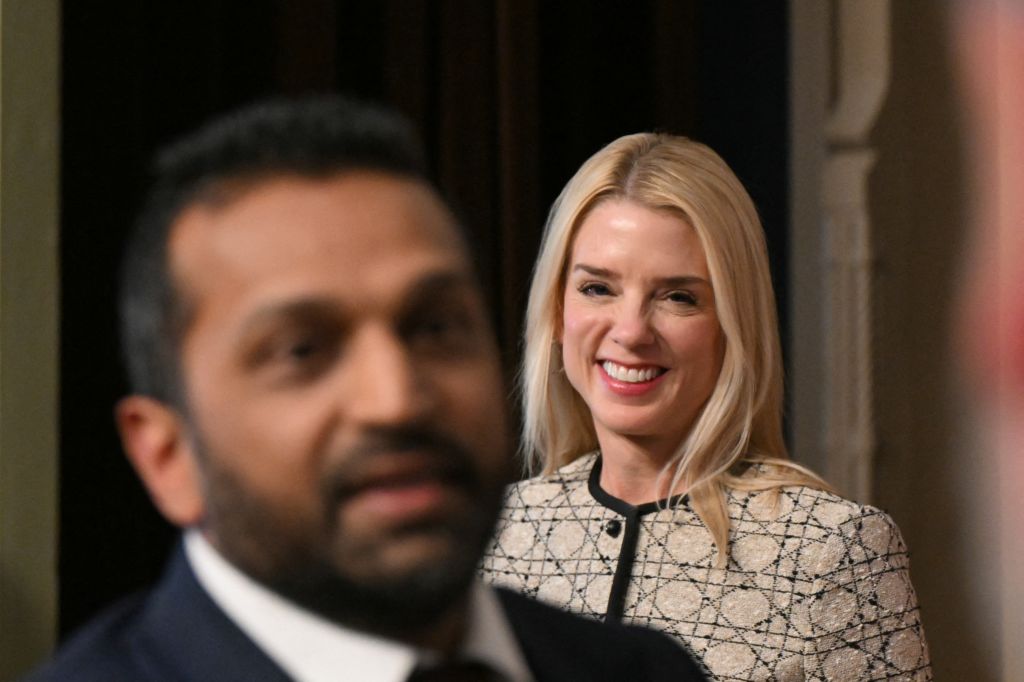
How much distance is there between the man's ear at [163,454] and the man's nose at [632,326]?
1.18 metres

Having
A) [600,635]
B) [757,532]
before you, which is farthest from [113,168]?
[600,635]

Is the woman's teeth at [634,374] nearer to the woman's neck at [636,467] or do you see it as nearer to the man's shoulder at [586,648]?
the woman's neck at [636,467]

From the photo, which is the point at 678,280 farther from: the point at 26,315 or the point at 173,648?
the point at 173,648

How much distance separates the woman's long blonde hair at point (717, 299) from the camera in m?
1.67

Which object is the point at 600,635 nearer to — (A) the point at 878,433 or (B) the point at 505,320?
(B) the point at 505,320

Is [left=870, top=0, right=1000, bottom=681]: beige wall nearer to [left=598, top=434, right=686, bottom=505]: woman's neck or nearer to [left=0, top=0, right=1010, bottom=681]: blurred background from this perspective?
[left=0, top=0, right=1010, bottom=681]: blurred background

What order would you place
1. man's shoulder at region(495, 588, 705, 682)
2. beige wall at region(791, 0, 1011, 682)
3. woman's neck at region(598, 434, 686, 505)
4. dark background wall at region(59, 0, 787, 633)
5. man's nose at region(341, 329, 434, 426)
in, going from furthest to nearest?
beige wall at region(791, 0, 1011, 682), dark background wall at region(59, 0, 787, 633), woman's neck at region(598, 434, 686, 505), man's shoulder at region(495, 588, 705, 682), man's nose at region(341, 329, 434, 426)

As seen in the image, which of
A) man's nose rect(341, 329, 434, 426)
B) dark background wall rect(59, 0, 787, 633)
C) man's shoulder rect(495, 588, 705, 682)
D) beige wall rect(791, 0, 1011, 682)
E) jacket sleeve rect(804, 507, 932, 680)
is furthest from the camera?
beige wall rect(791, 0, 1011, 682)

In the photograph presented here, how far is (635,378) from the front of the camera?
5.46 ft

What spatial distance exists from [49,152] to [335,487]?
→ 4.94ft

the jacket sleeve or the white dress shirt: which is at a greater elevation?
the white dress shirt

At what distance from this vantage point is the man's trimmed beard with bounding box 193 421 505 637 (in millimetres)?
429

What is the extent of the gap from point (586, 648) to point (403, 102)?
1.75m

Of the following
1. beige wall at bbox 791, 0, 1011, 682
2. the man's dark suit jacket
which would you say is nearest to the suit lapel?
the man's dark suit jacket
